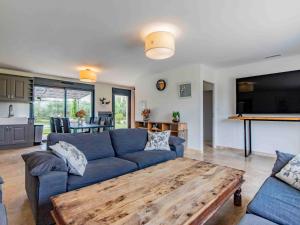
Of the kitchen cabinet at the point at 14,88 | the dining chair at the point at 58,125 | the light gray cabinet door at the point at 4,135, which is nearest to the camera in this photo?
the dining chair at the point at 58,125

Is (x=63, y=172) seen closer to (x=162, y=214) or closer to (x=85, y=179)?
(x=85, y=179)

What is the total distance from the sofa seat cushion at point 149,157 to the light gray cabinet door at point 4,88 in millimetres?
4333

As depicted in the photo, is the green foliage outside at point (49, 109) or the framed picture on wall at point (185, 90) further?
the green foliage outside at point (49, 109)

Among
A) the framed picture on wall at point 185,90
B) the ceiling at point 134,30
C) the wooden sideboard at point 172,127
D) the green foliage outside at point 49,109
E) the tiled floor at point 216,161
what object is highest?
the ceiling at point 134,30

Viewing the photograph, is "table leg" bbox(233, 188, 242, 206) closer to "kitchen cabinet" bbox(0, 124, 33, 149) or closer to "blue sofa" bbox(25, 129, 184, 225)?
"blue sofa" bbox(25, 129, 184, 225)

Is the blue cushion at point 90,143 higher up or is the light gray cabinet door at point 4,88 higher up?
the light gray cabinet door at point 4,88

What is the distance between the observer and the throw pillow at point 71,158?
1.86 metres

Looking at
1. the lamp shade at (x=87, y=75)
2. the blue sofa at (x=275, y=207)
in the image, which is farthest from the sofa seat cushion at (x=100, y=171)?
the lamp shade at (x=87, y=75)

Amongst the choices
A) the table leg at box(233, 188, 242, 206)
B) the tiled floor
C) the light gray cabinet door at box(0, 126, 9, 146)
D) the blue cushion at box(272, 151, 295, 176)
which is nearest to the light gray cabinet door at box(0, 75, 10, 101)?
the light gray cabinet door at box(0, 126, 9, 146)

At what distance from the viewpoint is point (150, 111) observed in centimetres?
594

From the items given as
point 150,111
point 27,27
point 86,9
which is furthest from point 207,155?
point 27,27

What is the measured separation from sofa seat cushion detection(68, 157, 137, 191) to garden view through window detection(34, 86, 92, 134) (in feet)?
12.8

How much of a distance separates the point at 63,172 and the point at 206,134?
18.7ft

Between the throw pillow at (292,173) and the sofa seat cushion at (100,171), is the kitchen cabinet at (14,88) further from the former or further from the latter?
the throw pillow at (292,173)
